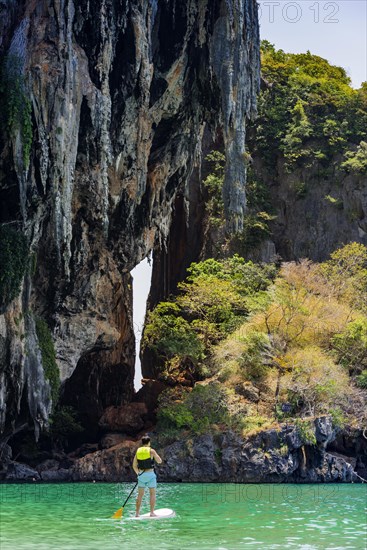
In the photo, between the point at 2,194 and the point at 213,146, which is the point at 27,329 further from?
the point at 213,146

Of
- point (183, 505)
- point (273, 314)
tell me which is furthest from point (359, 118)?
point (183, 505)

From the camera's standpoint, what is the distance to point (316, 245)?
44.2 metres

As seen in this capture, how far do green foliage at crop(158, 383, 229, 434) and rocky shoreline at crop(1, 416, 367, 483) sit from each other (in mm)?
608

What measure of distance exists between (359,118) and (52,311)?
24.4 meters

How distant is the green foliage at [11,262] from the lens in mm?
21344

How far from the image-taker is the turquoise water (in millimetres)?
12453

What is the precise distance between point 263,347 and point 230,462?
4.80 metres

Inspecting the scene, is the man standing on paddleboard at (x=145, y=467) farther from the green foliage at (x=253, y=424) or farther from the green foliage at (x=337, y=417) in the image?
the green foliage at (x=337, y=417)

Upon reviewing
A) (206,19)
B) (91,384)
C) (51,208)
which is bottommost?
(91,384)

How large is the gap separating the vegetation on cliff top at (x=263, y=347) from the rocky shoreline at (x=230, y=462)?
64cm

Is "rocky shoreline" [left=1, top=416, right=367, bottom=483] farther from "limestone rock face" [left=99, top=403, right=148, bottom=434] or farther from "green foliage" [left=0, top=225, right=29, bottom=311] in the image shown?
"green foliage" [left=0, top=225, right=29, bottom=311]

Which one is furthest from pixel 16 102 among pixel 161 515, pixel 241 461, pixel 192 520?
pixel 241 461

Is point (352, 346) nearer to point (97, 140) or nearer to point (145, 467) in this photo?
point (97, 140)

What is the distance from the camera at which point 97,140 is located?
23.7m
